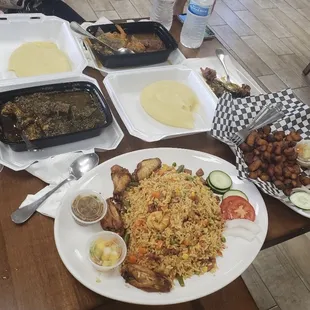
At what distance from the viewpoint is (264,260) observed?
2330 millimetres

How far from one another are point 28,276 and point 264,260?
65.7 inches

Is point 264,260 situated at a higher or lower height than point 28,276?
lower

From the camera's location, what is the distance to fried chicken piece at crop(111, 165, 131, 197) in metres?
1.32

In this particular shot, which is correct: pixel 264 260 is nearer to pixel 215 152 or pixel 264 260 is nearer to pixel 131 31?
pixel 215 152

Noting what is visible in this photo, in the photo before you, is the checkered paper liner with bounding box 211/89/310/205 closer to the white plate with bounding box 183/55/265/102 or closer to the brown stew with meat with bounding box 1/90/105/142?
the white plate with bounding box 183/55/265/102

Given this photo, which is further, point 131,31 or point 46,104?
point 131,31

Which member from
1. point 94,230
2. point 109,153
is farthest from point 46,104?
point 94,230

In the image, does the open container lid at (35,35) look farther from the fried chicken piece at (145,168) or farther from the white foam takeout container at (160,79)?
the fried chicken piece at (145,168)

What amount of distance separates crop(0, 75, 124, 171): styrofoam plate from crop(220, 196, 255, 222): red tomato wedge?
1.68ft

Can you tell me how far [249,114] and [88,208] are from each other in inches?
34.8

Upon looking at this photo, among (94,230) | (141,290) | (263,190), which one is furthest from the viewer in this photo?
(263,190)

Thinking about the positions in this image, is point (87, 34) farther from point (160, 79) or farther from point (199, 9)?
point (199, 9)

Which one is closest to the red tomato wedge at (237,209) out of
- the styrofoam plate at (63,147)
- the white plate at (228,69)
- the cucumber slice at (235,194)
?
the cucumber slice at (235,194)

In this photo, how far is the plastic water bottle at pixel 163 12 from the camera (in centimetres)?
212
